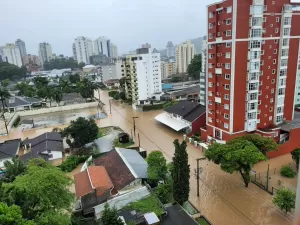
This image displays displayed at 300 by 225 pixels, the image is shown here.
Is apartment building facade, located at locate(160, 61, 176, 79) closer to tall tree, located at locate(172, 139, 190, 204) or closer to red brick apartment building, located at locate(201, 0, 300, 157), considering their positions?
red brick apartment building, located at locate(201, 0, 300, 157)

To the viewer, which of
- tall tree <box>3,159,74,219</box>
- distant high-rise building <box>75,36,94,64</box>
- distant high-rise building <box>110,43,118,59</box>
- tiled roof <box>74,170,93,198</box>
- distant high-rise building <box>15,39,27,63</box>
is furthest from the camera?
distant high-rise building <box>15,39,27,63</box>

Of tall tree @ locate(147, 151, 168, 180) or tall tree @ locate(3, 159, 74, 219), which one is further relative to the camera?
tall tree @ locate(147, 151, 168, 180)

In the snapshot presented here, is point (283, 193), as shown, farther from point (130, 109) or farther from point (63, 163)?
point (130, 109)

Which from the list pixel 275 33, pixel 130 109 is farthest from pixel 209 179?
pixel 130 109

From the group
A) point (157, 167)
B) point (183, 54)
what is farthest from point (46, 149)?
point (183, 54)

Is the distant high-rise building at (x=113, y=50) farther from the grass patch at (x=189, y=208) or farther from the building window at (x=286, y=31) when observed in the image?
the grass patch at (x=189, y=208)

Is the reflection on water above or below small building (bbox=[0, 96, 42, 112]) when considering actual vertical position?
below

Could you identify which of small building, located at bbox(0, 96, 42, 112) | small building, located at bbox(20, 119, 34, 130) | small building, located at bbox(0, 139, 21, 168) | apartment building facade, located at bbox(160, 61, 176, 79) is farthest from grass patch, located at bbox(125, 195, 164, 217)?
apartment building facade, located at bbox(160, 61, 176, 79)

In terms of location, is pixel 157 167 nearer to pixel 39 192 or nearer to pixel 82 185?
pixel 82 185
